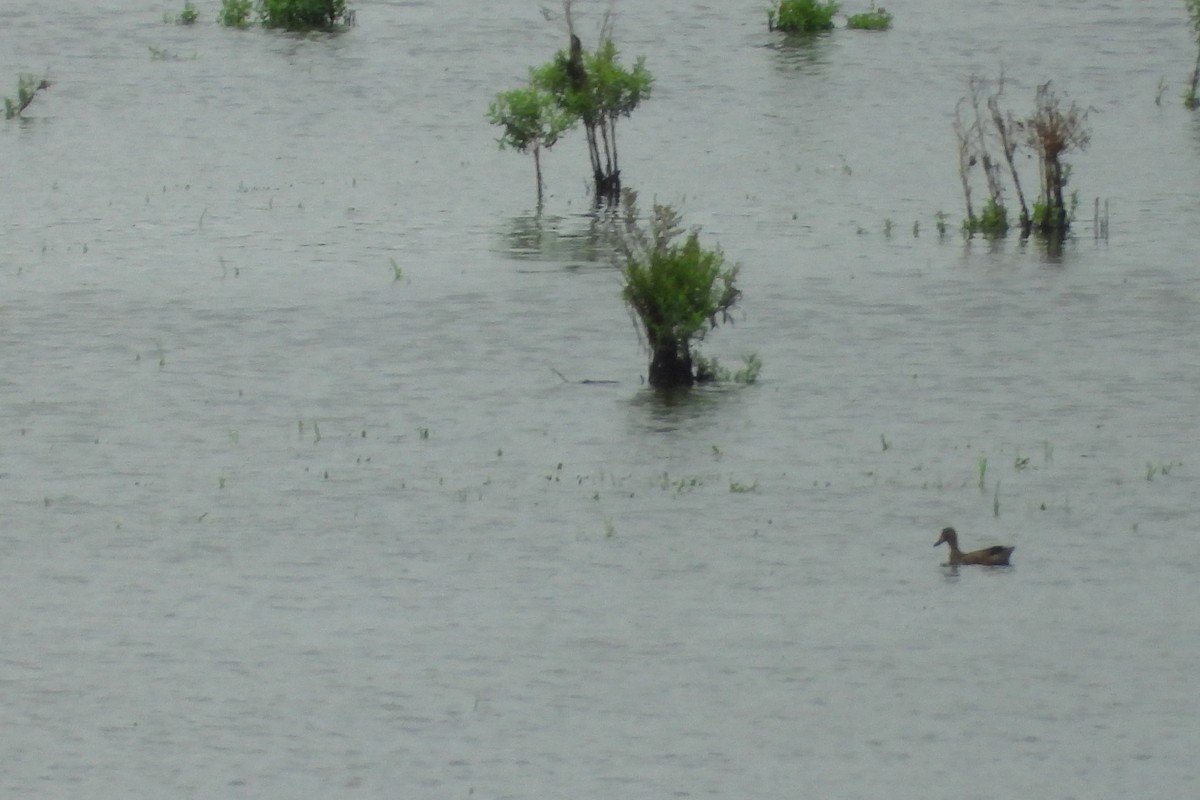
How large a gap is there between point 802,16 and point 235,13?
1298cm

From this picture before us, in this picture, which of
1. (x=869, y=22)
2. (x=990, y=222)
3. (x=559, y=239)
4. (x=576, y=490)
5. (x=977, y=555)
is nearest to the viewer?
(x=977, y=555)

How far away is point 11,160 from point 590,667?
→ 29.5 meters

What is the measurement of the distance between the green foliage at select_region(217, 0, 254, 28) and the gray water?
18.1 metres

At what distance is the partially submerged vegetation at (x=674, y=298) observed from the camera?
21828mm

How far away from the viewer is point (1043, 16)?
57844mm

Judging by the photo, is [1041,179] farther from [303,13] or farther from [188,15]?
[188,15]

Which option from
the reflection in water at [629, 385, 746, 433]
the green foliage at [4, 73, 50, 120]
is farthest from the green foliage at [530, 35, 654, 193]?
the green foliage at [4, 73, 50, 120]

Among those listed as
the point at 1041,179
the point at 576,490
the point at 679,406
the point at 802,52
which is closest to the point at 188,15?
the point at 802,52

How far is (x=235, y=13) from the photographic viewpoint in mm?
57875

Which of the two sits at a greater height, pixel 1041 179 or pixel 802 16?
pixel 802 16

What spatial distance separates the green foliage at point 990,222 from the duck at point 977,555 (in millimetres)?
16119

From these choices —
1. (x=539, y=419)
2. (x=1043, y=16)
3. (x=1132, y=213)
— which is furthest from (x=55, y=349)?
(x=1043, y=16)

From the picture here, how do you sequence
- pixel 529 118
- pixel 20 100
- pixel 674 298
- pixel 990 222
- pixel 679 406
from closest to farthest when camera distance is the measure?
pixel 679 406 < pixel 674 298 < pixel 990 222 < pixel 529 118 < pixel 20 100

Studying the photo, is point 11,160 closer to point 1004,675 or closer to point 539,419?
point 539,419
